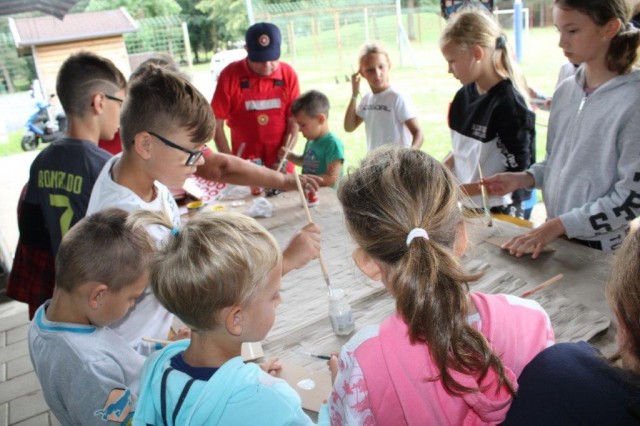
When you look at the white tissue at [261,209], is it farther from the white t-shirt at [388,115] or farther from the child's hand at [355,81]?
the child's hand at [355,81]

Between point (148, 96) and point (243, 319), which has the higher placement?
point (148, 96)

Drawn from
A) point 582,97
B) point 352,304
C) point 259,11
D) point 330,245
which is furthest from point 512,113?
point 259,11

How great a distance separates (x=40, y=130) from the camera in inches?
318

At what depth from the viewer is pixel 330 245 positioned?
2.24 m

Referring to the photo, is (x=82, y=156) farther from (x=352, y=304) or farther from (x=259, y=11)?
(x=259, y=11)

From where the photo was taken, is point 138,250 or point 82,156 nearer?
point 138,250

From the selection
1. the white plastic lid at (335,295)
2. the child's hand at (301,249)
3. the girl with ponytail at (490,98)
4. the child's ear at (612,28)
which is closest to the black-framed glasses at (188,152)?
the child's hand at (301,249)

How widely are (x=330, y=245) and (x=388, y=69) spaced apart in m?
1.73

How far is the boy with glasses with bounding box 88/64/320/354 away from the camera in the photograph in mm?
1640

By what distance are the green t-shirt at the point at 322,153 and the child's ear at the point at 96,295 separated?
202 centimetres

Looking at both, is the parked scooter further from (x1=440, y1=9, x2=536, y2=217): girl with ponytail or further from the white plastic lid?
the white plastic lid

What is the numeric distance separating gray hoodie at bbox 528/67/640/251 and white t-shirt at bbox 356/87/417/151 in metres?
1.42

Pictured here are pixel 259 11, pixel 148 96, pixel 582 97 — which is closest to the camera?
pixel 148 96

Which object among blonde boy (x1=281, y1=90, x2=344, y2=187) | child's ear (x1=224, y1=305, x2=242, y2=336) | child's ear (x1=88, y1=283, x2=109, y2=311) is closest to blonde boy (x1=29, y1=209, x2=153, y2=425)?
child's ear (x1=88, y1=283, x2=109, y2=311)
